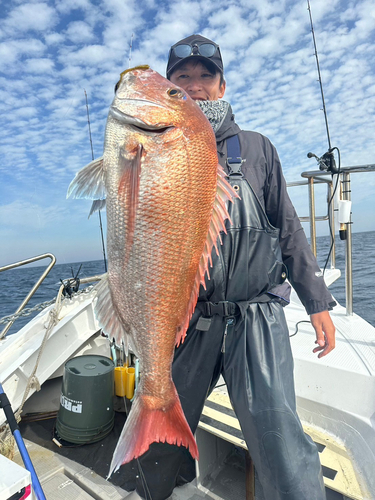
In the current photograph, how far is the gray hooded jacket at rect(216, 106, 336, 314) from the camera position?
2.01 m

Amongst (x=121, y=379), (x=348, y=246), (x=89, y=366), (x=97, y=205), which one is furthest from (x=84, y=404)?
(x=348, y=246)

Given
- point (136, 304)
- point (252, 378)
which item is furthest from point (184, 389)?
point (136, 304)

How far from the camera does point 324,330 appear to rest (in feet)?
6.63

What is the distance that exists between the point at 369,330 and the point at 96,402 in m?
2.90

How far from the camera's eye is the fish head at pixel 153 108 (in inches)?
50.2

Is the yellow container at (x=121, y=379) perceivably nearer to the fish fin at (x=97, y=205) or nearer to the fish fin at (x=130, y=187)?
the fish fin at (x=97, y=205)

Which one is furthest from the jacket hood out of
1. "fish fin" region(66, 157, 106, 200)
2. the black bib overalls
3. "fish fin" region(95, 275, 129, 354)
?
"fish fin" region(95, 275, 129, 354)

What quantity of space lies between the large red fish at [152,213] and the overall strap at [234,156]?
59 centimetres

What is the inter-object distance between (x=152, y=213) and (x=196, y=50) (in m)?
1.36

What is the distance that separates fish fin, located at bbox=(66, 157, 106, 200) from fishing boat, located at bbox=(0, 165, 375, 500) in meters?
1.22

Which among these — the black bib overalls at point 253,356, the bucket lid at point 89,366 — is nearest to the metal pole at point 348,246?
the black bib overalls at point 253,356

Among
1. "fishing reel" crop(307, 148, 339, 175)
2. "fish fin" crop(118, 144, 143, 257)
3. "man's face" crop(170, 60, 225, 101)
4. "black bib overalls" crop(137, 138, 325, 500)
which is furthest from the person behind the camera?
"fishing reel" crop(307, 148, 339, 175)

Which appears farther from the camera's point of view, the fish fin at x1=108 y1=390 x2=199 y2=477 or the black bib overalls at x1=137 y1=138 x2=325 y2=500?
the black bib overalls at x1=137 y1=138 x2=325 y2=500

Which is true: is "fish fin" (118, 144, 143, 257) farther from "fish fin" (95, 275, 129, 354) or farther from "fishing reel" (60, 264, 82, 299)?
"fishing reel" (60, 264, 82, 299)
